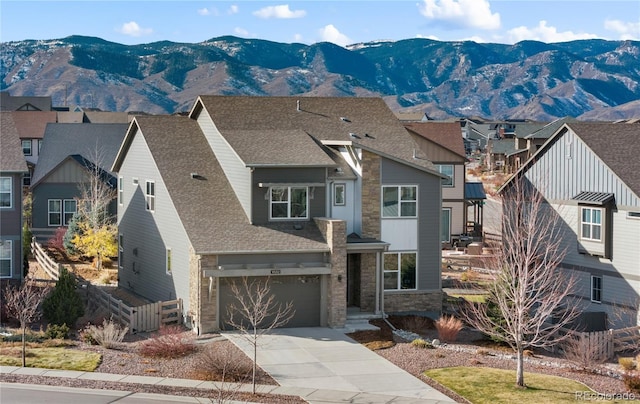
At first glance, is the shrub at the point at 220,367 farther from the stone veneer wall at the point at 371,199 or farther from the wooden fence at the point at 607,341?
the wooden fence at the point at 607,341

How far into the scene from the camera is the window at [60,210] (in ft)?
198

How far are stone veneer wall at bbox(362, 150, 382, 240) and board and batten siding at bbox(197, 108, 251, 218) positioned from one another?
4.96m

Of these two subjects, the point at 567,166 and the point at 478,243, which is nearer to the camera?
the point at 567,166

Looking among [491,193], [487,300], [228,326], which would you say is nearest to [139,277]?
[228,326]

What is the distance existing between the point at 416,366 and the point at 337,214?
32.5ft

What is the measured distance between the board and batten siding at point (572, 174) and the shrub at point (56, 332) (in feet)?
67.4

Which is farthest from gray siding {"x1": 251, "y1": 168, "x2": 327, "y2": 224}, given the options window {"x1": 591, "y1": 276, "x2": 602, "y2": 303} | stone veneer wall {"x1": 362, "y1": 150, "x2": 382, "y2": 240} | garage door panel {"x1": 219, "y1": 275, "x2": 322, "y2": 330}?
window {"x1": 591, "y1": 276, "x2": 602, "y2": 303}

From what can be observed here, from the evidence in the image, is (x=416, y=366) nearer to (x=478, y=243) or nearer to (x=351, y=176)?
(x=351, y=176)

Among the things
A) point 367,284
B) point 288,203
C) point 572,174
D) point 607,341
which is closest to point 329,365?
point 367,284

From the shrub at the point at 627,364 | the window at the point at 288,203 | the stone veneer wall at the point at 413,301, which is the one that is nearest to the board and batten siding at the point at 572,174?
the stone veneer wall at the point at 413,301

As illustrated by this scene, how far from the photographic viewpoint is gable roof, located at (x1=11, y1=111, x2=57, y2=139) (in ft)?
281

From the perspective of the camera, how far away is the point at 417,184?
38.5m

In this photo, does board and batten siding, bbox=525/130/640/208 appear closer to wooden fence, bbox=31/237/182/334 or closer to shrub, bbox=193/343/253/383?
wooden fence, bbox=31/237/182/334

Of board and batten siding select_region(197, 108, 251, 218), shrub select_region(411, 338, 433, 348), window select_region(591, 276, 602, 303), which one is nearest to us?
shrub select_region(411, 338, 433, 348)
